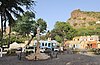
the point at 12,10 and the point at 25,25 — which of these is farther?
the point at 25,25

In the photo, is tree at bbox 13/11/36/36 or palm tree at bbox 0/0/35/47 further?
tree at bbox 13/11/36/36

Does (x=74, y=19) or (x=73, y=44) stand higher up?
(x=74, y=19)

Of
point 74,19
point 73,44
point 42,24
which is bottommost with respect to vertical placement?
point 73,44

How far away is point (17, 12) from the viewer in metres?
41.4

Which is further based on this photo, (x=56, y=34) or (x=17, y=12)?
(x=56, y=34)

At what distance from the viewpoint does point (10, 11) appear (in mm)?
40844

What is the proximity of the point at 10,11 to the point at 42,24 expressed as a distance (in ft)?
175

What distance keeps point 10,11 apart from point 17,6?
1.30 meters

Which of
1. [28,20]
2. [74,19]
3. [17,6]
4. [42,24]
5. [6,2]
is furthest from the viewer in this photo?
[74,19]

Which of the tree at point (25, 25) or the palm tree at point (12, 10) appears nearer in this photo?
the palm tree at point (12, 10)

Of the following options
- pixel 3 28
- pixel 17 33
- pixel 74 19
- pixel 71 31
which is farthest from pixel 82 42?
pixel 74 19

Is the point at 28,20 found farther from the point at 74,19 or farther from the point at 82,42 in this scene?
the point at 74,19

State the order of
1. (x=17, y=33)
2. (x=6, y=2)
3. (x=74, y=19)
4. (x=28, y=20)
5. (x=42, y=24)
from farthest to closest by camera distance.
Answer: (x=74, y=19) < (x=42, y=24) < (x=17, y=33) < (x=28, y=20) < (x=6, y=2)

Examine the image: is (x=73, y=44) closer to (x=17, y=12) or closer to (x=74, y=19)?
(x=17, y=12)
